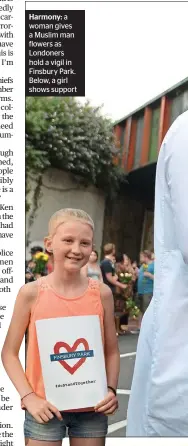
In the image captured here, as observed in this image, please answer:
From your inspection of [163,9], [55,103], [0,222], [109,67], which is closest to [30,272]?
[0,222]

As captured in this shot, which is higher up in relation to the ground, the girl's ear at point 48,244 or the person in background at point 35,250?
the girl's ear at point 48,244

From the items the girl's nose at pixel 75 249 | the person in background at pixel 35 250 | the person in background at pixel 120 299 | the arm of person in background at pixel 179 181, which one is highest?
the arm of person in background at pixel 179 181

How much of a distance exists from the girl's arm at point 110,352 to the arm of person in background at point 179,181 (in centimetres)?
31

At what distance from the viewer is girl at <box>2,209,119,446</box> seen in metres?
1.22

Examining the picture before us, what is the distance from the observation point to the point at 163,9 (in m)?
1.74

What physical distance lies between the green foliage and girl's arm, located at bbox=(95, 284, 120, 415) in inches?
22.4

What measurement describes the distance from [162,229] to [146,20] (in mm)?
925

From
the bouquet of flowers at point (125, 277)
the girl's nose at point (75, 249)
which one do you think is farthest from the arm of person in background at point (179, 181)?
the bouquet of flowers at point (125, 277)

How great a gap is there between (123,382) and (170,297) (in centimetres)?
58

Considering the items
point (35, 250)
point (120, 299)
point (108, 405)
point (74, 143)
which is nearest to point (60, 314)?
point (108, 405)

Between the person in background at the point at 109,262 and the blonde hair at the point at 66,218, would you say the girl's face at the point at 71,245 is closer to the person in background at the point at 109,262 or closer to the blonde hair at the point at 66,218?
the blonde hair at the point at 66,218

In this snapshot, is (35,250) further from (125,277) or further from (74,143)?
(125,277)

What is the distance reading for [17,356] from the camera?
1.26 meters

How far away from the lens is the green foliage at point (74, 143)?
1.76m
